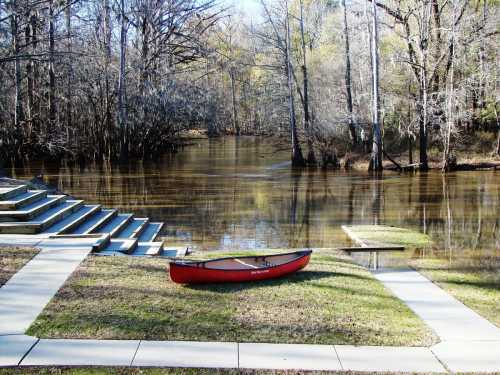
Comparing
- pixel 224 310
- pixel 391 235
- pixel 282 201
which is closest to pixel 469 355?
pixel 224 310

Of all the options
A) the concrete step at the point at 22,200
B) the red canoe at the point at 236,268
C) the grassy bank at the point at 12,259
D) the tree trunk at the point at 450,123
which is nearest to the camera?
the red canoe at the point at 236,268

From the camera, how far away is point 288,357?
665cm

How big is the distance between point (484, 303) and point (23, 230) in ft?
29.2

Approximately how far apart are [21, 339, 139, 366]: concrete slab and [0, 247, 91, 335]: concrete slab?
671mm

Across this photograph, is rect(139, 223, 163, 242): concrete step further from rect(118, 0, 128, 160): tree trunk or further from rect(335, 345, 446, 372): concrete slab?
rect(118, 0, 128, 160): tree trunk

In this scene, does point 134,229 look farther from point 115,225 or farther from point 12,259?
point 12,259

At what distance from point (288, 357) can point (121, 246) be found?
20.7 ft

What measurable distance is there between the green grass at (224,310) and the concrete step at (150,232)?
14.4 ft

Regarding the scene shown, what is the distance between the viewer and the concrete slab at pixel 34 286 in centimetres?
747

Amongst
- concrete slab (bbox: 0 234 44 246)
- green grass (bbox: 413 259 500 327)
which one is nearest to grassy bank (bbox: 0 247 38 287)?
concrete slab (bbox: 0 234 44 246)

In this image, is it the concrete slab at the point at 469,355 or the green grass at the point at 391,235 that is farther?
the green grass at the point at 391,235

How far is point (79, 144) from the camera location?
120 ft

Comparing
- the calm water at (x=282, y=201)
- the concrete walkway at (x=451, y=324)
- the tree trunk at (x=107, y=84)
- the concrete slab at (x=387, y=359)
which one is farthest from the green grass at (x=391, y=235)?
the tree trunk at (x=107, y=84)

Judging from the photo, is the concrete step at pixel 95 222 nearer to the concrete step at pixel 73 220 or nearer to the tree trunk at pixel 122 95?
the concrete step at pixel 73 220
